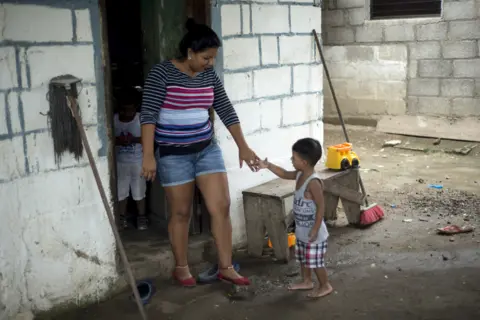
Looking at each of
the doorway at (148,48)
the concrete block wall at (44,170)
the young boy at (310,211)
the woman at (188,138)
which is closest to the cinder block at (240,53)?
the doorway at (148,48)

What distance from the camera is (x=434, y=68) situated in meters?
8.13

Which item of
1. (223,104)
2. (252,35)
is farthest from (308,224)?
(252,35)

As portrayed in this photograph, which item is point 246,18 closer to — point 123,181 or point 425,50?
point 123,181

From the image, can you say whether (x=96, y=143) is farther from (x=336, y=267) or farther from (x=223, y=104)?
(x=336, y=267)

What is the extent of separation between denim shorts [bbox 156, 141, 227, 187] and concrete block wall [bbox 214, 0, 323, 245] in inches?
19.7

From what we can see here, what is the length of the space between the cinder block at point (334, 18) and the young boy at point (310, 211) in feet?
20.2

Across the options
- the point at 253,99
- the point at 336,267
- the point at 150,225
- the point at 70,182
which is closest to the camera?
the point at 70,182

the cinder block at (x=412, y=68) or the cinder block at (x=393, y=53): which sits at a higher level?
the cinder block at (x=393, y=53)

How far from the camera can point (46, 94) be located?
3.00 m

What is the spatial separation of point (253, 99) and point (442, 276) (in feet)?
5.99

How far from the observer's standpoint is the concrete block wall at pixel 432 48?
7781 millimetres

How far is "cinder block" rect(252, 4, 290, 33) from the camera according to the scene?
410cm

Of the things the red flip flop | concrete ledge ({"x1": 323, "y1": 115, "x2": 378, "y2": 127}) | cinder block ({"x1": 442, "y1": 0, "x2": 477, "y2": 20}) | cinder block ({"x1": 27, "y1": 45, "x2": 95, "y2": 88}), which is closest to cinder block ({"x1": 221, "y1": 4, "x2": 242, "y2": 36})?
cinder block ({"x1": 27, "y1": 45, "x2": 95, "y2": 88})

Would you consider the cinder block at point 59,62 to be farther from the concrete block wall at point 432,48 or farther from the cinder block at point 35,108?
the concrete block wall at point 432,48
